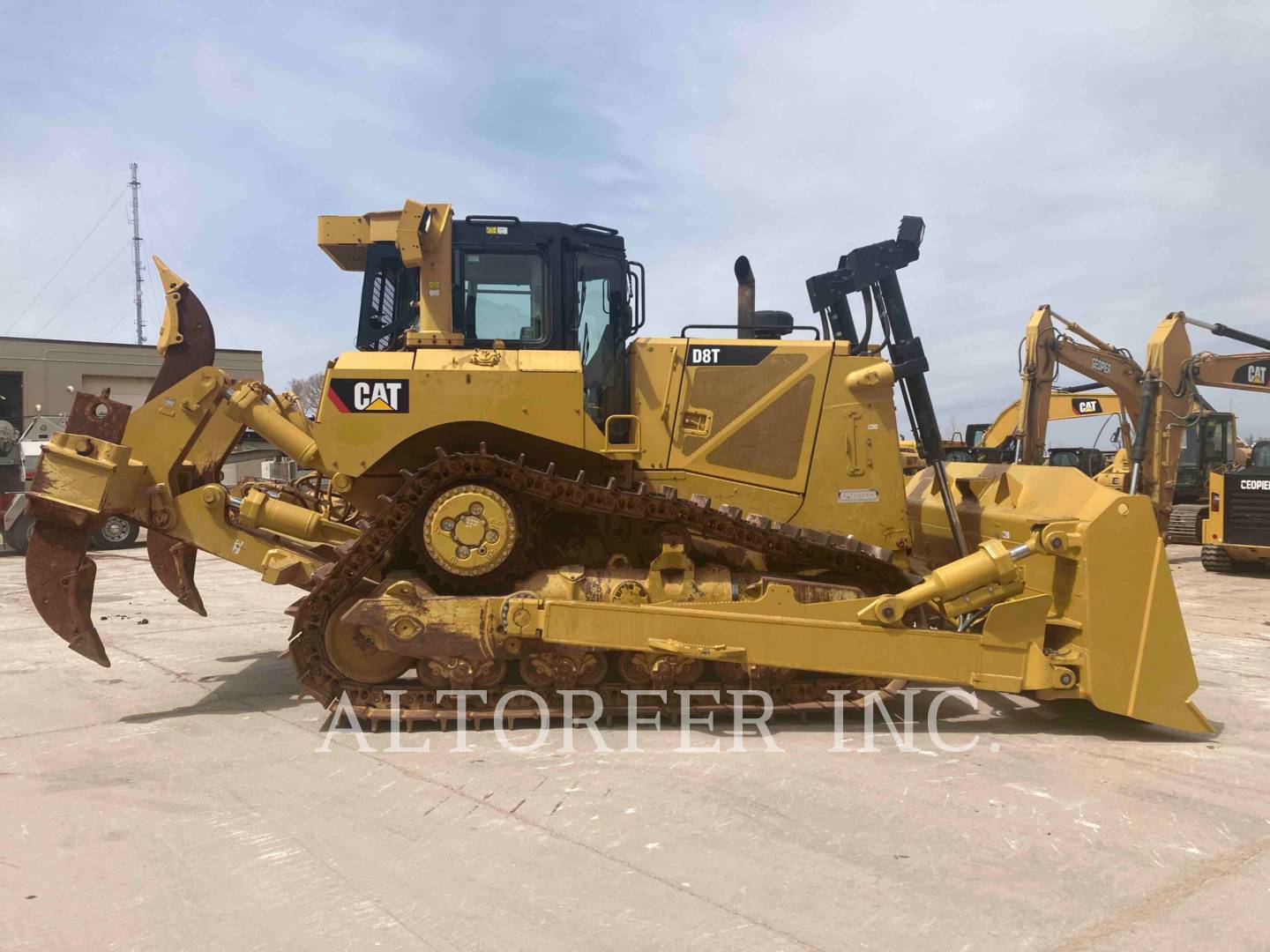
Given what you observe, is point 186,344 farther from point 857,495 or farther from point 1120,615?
point 1120,615

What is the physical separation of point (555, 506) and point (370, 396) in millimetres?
1282

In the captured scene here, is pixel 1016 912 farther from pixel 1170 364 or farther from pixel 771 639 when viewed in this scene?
pixel 1170 364

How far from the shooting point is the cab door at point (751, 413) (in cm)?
584

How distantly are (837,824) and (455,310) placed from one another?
395 centimetres

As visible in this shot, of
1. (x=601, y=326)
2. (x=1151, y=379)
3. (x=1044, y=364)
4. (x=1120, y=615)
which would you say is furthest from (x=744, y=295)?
(x=1151, y=379)

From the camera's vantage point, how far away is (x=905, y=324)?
6117 mm

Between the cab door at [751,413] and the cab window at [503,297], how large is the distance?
1.11 m

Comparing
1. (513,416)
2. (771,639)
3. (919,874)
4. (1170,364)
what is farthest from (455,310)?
(1170,364)

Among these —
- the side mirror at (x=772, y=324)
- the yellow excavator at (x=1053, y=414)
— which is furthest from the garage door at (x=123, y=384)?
the side mirror at (x=772, y=324)

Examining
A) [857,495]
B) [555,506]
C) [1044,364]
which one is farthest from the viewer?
[1044,364]

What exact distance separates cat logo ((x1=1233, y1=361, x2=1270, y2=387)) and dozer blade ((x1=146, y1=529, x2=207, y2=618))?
16822mm

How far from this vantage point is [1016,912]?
3.31 meters

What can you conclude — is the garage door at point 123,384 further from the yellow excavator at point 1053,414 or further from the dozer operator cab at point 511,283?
the dozer operator cab at point 511,283

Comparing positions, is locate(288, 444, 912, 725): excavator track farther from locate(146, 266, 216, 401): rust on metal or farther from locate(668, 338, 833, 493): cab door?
locate(146, 266, 216, 401): rust on metal
